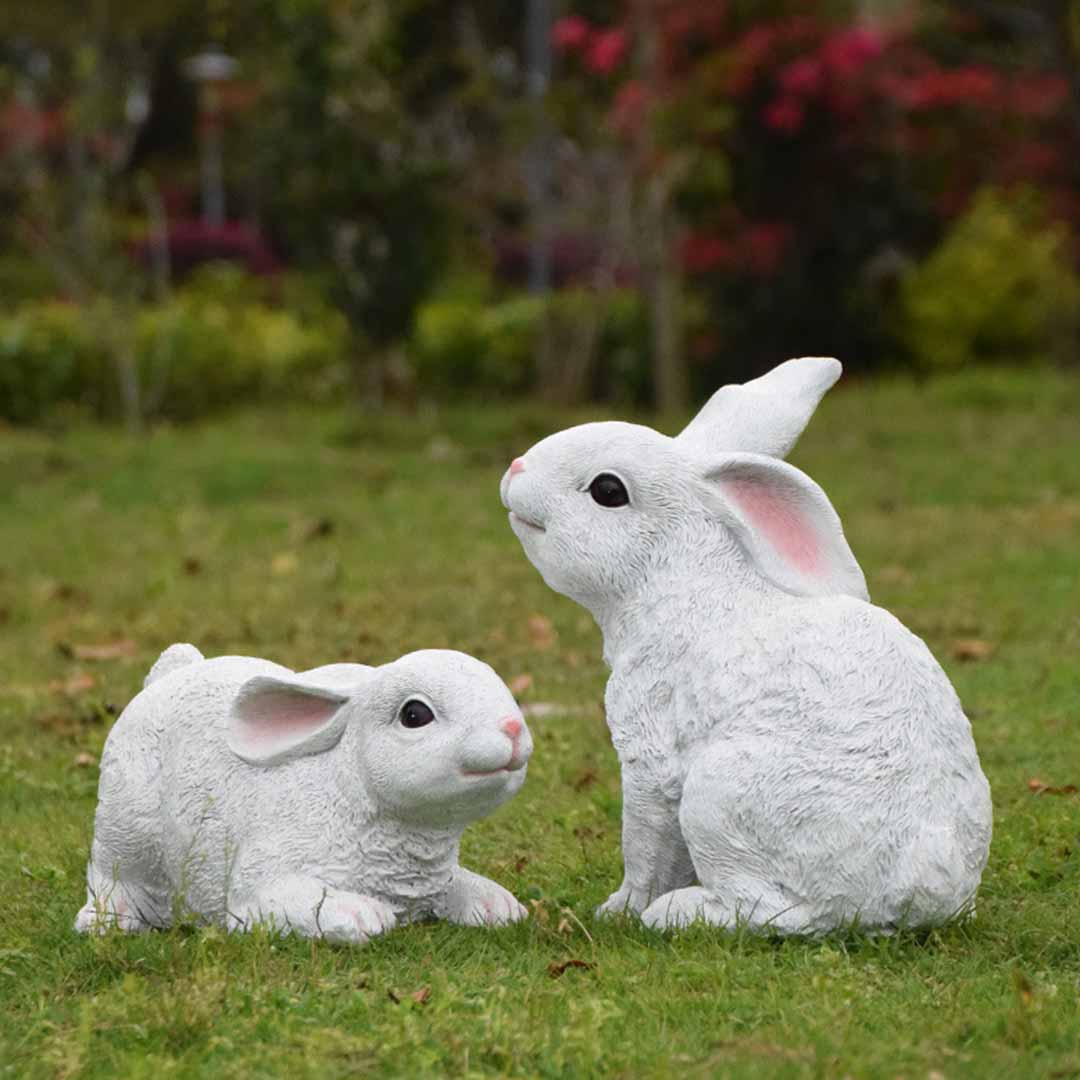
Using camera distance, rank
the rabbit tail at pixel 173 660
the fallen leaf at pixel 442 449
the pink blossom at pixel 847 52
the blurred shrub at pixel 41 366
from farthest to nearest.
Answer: the pink blossom at pixel 847 52, the blurred shrub at pixel 41 366, the fallen leaf at pixel 442 449, the rabbit tail at pixel 173 660

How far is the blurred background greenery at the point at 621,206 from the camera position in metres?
15.2

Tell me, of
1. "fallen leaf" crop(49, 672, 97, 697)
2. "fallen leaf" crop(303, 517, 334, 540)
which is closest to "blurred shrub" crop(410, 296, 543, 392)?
"fallen leaf" crop(303, 517, 334, 540)

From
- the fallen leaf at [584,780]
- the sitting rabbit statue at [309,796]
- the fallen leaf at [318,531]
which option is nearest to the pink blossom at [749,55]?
the fallen leaf at [318,531]

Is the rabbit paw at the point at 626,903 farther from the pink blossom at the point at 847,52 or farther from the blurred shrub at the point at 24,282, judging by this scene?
the blurred shrub at the point at 24,282

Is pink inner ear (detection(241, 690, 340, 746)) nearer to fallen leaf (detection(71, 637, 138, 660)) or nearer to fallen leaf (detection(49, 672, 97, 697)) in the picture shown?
fallen leaf (detection(49, 672, 97, 697))

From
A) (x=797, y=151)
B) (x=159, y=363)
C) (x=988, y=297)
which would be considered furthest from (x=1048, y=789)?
(x=988, y=297)

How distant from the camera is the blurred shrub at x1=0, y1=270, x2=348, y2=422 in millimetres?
15969

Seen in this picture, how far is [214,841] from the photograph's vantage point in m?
4.33

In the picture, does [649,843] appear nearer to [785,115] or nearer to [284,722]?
[284,722]

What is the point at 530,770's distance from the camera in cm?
607

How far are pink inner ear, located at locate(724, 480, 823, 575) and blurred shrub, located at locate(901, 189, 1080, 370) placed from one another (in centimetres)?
1458

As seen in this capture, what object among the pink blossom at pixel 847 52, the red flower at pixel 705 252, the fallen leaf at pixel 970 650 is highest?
the pink blossom at pixel 847 52

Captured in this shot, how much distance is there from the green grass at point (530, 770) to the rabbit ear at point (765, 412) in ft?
3.73

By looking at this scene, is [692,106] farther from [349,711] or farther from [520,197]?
[520,197]
